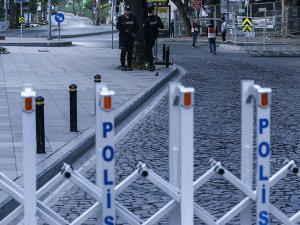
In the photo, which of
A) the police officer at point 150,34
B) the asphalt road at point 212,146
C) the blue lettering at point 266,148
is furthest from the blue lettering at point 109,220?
the police officer at point 150,34

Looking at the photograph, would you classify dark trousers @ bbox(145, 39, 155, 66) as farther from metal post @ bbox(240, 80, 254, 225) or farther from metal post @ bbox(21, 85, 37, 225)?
metal post @ bbox(21, 85, 37, 225)

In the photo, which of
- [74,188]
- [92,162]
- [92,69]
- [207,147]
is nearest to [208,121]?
[207,147]

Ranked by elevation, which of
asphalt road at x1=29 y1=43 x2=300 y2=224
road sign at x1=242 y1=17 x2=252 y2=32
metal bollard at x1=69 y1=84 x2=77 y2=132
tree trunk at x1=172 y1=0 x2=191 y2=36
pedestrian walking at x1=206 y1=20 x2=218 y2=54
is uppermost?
tree trunk at x1=172 y1=0 x2=191 y2=36

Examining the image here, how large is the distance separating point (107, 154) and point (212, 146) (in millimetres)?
6181

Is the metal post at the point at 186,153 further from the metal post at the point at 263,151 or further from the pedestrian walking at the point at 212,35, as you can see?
the pedestrian walking at the point at 212,35

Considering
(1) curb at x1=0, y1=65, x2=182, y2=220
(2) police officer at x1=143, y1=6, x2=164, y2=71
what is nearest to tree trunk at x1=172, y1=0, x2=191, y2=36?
(2) police officer at x1=143, y1=6, x2=164, y2=71

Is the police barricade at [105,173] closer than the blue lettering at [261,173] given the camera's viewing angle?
Yes

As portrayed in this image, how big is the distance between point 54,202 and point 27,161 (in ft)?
8.48

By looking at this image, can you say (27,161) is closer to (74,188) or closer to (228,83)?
(74,188)

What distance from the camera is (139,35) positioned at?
2620 cm

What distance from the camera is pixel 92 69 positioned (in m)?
25.5

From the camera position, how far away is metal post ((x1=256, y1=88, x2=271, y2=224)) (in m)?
5.54

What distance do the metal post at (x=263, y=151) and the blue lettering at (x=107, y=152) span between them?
103 centimetres

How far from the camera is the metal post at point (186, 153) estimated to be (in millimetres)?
5512
